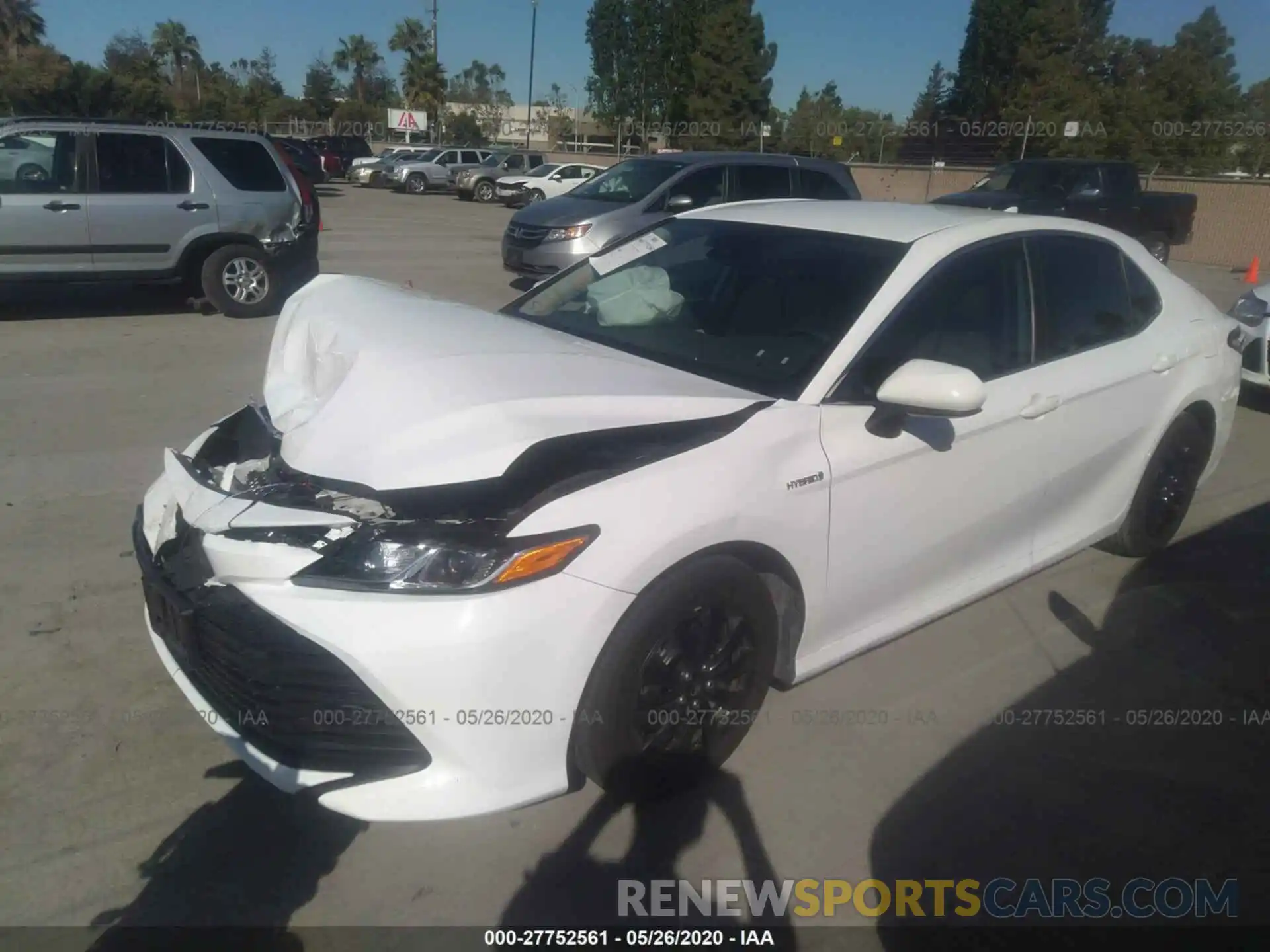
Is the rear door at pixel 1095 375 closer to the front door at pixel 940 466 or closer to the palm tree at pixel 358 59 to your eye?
→ the front door at pixel 940 466

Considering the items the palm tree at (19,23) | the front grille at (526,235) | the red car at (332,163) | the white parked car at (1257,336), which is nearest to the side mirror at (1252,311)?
the white parked car at (1257,336)

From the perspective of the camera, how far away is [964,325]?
3.50 m

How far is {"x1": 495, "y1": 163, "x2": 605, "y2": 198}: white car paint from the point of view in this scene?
94.7 feet

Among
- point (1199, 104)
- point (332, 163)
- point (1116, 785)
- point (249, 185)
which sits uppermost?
point (1199, 104)

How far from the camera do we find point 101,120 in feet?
29.9

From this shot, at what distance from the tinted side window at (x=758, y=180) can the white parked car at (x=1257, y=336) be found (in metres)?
5.30

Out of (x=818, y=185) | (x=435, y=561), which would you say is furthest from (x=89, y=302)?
(x=435, y=561)

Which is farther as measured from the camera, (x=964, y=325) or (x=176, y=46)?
(x=176, y=46)

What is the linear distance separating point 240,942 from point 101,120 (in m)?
9.01

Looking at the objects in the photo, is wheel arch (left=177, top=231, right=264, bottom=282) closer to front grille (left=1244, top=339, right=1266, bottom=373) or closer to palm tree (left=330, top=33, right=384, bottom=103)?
front grille (left=1244, top=339, right=1266, bottom=373)

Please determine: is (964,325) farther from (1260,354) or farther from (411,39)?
(411,39)

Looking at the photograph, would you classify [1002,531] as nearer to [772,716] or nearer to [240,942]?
[772,716]

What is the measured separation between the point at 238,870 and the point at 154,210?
8.16 meters

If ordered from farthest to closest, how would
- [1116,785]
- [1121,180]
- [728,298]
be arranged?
[1121,180] < [728,298] < [1116,785]
